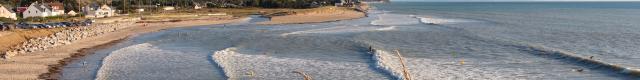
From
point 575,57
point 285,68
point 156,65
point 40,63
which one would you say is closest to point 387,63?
point 285,68

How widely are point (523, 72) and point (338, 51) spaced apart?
11.6m

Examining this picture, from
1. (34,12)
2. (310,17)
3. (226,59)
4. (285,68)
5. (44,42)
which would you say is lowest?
(310,17)

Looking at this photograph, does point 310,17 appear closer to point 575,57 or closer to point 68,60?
point 68,60

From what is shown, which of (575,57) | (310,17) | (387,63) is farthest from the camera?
(310,17)

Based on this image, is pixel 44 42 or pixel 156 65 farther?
pixel 44 42

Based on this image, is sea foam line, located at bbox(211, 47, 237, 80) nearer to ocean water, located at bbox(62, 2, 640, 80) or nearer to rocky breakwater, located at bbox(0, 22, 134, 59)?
ocean water, located at bbox(62, 2, 640, 80)

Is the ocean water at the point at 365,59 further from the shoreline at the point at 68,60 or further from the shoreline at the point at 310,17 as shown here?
the shoreline at the point at 310,17

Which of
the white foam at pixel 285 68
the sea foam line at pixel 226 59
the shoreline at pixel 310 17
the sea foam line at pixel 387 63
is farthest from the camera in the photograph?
the shoreline at pixel 310 17

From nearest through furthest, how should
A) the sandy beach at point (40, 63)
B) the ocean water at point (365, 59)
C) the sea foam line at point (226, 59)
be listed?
the sandy beach at point (40, 63) → the ocean water at point (365, 59) → the sea foam line at point (226, 59)

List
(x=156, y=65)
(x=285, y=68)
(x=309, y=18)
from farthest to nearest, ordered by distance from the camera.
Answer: (x=309, y=18) < (x=156, y=65) < (x=285, y=68)

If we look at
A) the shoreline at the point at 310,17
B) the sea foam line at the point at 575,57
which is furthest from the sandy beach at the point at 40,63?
the shoreline at the point at 310,17

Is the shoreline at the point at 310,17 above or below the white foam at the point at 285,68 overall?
below

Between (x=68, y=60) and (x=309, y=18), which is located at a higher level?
(x=68, y=60)

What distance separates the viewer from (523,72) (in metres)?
26.4
